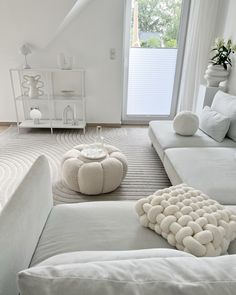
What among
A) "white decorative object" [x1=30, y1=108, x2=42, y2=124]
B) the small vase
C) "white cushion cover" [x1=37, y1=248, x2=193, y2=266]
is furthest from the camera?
"white decorative object" [x1=30, y1=108, x2=42, y2=124]

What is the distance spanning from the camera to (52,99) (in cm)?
366

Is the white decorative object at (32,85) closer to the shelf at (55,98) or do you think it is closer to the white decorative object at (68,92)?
the shelf at (55,98)

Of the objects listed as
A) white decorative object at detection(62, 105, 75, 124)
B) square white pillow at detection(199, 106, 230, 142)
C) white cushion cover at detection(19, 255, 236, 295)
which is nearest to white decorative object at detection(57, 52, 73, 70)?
white decorative object at detection(62, 105, 75, 124)

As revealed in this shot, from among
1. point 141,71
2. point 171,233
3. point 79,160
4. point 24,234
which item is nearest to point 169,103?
point 141,71

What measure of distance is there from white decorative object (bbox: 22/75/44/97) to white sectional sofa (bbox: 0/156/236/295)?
2631 millimetres

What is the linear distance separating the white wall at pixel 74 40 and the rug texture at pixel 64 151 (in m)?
0.54

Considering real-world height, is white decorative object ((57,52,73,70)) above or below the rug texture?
above

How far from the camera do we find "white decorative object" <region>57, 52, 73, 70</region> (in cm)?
343

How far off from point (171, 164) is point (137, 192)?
1.48 feet

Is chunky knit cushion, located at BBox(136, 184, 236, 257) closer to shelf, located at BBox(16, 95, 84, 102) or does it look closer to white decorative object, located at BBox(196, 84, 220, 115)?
white decorative object, located at BBox(196, 84, 220, 115)

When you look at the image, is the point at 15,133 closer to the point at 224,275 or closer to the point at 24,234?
the point at 24,234

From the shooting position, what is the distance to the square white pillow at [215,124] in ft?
7.97

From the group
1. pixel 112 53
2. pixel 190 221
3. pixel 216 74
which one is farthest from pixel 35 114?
pixel 190 221

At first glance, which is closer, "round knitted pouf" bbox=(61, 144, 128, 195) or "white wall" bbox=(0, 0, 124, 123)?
"round knitted pouf" bbox=(61, 144, 128, 195)
